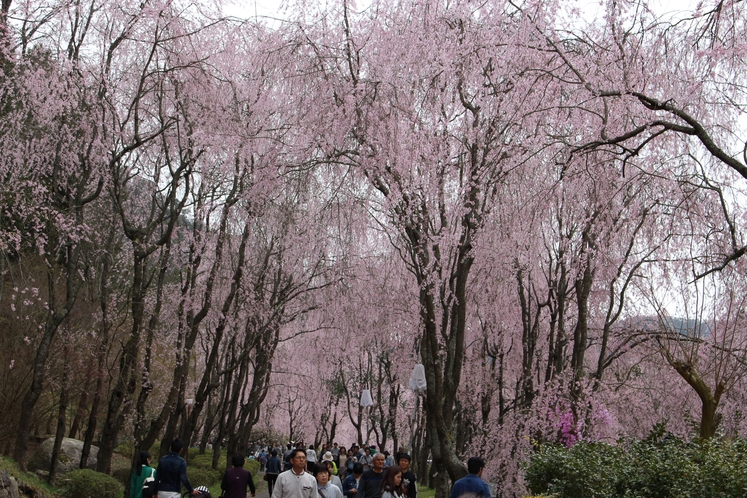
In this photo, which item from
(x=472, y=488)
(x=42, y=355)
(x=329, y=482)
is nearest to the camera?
(x=472, y=488)

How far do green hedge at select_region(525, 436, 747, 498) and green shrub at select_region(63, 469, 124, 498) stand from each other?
31.1ft

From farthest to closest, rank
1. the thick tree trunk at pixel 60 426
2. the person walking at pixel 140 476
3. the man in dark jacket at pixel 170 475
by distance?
the thick tree trunk at pixel 60 426
the person walking at pixel 140 476
the man in dark jacket at pixel 170 475

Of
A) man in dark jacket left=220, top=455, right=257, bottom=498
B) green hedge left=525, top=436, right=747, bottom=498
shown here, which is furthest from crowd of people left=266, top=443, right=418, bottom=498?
green hedge left=525, top=436, right=747, bottom=498

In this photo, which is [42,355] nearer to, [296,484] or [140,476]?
[140,476]

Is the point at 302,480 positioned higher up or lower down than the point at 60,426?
lower down

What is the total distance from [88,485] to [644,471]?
38.3 ft

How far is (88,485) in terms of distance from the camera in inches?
615

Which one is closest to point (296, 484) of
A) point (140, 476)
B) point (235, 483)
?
point (235, 483)

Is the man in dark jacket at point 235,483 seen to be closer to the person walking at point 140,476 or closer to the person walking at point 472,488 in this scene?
the person walking at point 140,476

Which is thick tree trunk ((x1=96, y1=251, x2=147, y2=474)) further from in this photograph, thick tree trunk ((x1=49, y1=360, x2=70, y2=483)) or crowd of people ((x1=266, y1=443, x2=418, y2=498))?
crowd of people ((x1=266, y1=443, x2=418, y2=498))

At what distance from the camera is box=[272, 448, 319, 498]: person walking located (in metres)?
7.42

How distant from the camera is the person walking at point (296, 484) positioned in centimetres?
742

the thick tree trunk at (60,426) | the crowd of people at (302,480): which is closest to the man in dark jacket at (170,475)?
the crowd of people at (302,480)

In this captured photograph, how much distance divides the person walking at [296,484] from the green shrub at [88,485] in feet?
32.1
